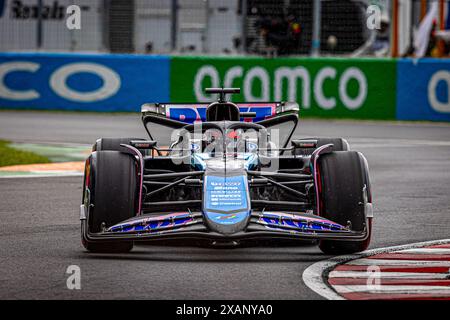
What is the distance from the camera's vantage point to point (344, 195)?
8.97 meters

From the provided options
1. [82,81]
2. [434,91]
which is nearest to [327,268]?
[434,91]

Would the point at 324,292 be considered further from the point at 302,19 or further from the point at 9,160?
the point at 302,19

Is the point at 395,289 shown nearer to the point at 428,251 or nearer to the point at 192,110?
the point at 428,251

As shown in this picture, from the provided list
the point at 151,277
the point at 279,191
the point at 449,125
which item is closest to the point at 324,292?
the point at 151,277

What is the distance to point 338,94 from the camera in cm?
2489

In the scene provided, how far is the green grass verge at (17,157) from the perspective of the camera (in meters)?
16.6

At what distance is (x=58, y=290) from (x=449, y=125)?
57.4 feet

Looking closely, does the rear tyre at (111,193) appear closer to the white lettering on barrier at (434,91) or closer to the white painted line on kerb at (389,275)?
the white painted line on kerb at (389,275)

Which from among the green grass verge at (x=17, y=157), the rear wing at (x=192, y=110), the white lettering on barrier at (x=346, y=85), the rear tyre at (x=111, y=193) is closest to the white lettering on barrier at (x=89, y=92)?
the white lettering on barrier at (x=346, y=85)

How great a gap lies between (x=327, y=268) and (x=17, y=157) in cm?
944

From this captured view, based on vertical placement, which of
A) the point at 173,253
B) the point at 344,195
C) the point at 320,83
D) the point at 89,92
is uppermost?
the point at 320,83

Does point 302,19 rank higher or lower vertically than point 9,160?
higher
